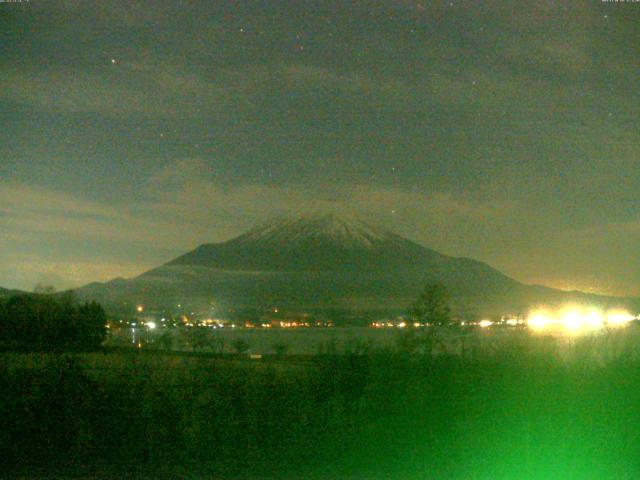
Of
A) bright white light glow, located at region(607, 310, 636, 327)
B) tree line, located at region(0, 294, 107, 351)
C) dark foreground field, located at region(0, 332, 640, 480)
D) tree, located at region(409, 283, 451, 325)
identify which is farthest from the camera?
tree line, located at region(0, 294, 107, 351)

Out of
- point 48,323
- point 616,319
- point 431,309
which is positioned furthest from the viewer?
point 48,323

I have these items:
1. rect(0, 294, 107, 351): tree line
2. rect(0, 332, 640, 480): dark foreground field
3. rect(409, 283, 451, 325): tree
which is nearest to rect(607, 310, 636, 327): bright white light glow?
rect(409, 283, 451, 325): tree

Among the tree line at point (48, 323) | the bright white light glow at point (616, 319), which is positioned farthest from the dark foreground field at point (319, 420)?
the tree line at point (48, 323)

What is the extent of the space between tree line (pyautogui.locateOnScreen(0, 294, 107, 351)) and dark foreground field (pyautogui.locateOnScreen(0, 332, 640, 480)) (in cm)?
1213

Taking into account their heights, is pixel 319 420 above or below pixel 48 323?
below

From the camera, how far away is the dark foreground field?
10.7 meters

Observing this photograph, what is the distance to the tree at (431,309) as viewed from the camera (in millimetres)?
25547

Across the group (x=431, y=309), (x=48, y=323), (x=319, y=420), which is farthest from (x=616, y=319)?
(x=48, y=323)

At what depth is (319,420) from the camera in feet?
41.2

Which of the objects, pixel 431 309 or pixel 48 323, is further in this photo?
pixel 48 323

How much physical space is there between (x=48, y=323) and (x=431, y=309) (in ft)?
41.2

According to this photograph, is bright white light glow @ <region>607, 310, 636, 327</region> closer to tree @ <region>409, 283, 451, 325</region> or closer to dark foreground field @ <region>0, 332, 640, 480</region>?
tree @ <region>409, 283, 451, 325</region>

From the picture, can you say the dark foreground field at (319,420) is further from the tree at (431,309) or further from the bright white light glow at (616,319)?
the tree at (431,309)

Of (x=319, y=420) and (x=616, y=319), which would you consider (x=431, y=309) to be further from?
(x=319, y=420)
